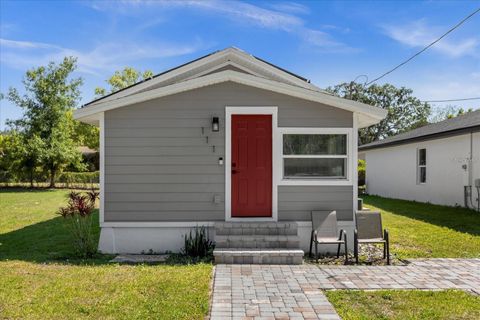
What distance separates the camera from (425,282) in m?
5.62

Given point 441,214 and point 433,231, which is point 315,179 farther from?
point 441,214

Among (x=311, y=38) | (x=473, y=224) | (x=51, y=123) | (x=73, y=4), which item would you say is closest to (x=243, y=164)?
(x=473, y=224)

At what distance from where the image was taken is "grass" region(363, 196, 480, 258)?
25.4ft

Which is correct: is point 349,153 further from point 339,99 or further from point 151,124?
point 151,124

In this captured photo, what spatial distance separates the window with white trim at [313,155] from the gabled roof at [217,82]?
2.47 feet

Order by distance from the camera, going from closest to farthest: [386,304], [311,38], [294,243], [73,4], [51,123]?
[386,304] → [294,243] → [73,4] → [311,38] → [51,123]

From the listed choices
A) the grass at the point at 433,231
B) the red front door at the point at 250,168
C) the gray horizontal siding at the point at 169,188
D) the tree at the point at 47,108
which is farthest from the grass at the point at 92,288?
the tree at the point at 47,108

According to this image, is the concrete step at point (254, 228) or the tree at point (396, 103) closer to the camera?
the concrete step at point (254, 228)

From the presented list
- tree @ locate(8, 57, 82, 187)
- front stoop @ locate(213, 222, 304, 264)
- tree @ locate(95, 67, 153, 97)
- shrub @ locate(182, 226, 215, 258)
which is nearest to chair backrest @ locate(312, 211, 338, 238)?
front stoop @ locate(213, 222, 304, 264)

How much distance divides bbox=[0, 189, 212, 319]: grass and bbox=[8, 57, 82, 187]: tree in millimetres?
18392

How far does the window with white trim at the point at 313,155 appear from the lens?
7.92 metres

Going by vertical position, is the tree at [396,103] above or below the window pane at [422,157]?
above

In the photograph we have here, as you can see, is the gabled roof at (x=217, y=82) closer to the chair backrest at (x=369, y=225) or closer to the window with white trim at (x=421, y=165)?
the chair backrest at (x=369, y=225)

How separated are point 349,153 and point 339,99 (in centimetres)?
112
